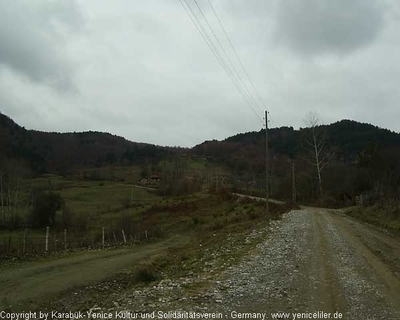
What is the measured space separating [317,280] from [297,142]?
10703cm

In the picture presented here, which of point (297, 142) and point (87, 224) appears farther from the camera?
point (297, 142)

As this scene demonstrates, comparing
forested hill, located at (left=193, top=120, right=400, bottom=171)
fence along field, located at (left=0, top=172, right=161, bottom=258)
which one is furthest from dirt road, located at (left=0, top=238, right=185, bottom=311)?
forested hill, located at (left=193, top=120, right=400, bottom=171)

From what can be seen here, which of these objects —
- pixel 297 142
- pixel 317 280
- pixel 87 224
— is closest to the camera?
pixel 317 280

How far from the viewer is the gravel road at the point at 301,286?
33.8ft

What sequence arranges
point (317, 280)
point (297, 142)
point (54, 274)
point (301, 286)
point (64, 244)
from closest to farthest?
point (301, 286) → point (317, 280) → point (54, 274) → point (64, 244) → point (297, 142)

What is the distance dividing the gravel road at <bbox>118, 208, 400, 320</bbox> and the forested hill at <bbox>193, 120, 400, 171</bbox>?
178ft

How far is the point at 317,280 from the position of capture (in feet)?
43.0

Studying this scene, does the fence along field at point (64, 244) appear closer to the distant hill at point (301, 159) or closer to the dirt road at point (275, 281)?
the dirt road at point (275, 281)

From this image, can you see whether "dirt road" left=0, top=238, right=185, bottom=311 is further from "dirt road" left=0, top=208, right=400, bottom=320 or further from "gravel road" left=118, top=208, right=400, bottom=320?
"gravel road" left=118, top=208, right=400, bottom=320

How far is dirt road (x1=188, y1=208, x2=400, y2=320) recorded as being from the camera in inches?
408

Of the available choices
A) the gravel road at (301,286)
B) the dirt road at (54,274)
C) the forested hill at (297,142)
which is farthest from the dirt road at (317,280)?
the forested hill at (297,142)

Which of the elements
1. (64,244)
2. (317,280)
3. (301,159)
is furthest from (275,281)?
(301,159)

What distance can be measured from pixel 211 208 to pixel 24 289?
149ft

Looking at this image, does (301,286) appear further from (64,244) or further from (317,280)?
(64,244)
